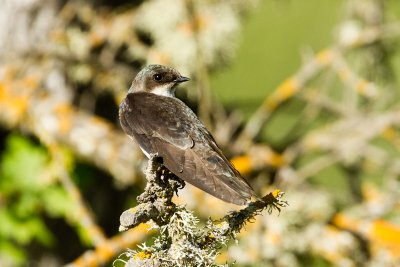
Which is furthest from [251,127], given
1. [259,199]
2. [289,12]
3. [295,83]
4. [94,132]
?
[259,199]

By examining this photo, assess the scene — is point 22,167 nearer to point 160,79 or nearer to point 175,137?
point 160,79

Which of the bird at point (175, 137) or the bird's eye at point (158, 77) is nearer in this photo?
the bird at point (175, 137)

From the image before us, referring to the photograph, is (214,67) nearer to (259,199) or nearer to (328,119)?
(328,119)

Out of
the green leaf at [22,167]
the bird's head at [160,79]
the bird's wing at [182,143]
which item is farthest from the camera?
the green leaf at [22,167]

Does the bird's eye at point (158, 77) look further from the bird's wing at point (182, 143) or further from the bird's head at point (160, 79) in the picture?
the bird's wing at point (182, 143)

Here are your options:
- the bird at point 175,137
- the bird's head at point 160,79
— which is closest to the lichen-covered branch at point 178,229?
the bird at point 175,137

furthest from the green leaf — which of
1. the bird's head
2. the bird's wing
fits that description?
the bird's wing

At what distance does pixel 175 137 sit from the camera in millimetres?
2459

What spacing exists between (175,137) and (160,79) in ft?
1.94

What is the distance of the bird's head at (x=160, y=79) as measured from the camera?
2996 mm

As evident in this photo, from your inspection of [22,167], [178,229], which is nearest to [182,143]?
[178,229]

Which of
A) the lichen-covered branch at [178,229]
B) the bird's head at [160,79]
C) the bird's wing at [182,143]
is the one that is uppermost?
the bird's head at [160,79]

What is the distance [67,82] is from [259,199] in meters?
3.45

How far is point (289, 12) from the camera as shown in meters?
6.73
